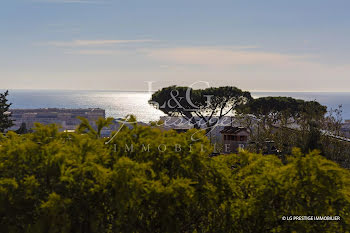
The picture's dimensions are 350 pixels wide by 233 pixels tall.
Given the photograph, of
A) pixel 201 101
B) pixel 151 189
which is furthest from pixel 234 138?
pixel 151 189

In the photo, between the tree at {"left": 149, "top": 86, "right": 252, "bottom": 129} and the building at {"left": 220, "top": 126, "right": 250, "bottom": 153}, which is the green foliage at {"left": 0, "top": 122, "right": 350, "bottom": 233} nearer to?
the building at {"left": 220, "top": 126, "right": 250, "bottom": 153}

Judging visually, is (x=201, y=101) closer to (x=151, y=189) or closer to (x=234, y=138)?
(x=234, y=138)

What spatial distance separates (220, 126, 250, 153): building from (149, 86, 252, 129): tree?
1838 centimetres

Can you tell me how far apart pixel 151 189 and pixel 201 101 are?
39469mm

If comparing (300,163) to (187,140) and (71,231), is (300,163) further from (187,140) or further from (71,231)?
(71,231)

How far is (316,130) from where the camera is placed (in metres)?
29.6

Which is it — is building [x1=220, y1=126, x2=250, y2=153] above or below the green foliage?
below

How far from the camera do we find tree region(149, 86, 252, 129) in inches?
1855

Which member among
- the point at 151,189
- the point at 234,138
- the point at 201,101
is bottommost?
the point at 234,138

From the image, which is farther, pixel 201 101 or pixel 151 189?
pixel 201 101

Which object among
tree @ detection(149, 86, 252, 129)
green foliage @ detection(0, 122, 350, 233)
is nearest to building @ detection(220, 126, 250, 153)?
green foliage @ detection(0, 122, 350, 233)

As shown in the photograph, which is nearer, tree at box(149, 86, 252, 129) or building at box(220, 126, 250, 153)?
building at box(220, 126, 250, 153)

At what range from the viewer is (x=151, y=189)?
783 cm

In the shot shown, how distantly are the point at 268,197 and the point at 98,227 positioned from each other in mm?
3240
